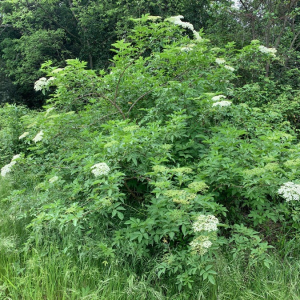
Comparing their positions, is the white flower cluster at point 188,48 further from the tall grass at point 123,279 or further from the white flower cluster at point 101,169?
the tall grass at point 123,279

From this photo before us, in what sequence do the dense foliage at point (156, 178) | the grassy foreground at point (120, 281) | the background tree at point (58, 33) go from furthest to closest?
the background tree at point (58, 33) → the dense foliage at point (156, 178) → the grassy foreground at point (120, 281)

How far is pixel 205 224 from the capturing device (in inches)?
71.0

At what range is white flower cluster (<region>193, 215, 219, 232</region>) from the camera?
1786mm

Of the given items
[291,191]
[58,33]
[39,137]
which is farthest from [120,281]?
[58,33]

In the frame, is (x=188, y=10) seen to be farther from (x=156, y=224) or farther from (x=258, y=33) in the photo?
(x=156, y=224)

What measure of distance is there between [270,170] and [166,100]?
151 cm

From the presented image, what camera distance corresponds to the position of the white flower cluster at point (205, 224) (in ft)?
5.86

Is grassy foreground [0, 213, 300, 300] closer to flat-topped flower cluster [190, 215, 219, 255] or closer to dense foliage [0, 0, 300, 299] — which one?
dense foliage [0, 0, 300, 299]

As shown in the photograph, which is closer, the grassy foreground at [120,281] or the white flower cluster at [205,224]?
the white flower cluster at [205,224]

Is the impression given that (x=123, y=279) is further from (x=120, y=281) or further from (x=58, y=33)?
(x=58, y=33)

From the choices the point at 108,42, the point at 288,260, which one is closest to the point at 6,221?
the point at 288,260

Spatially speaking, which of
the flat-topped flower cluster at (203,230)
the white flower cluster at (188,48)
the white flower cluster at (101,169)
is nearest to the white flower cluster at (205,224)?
the flat-topped flower cluster at (203,230)

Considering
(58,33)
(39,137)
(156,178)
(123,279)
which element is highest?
(156,178)

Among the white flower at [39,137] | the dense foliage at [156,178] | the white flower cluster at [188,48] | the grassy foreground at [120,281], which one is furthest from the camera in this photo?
the white flower cluster at [188,48]
